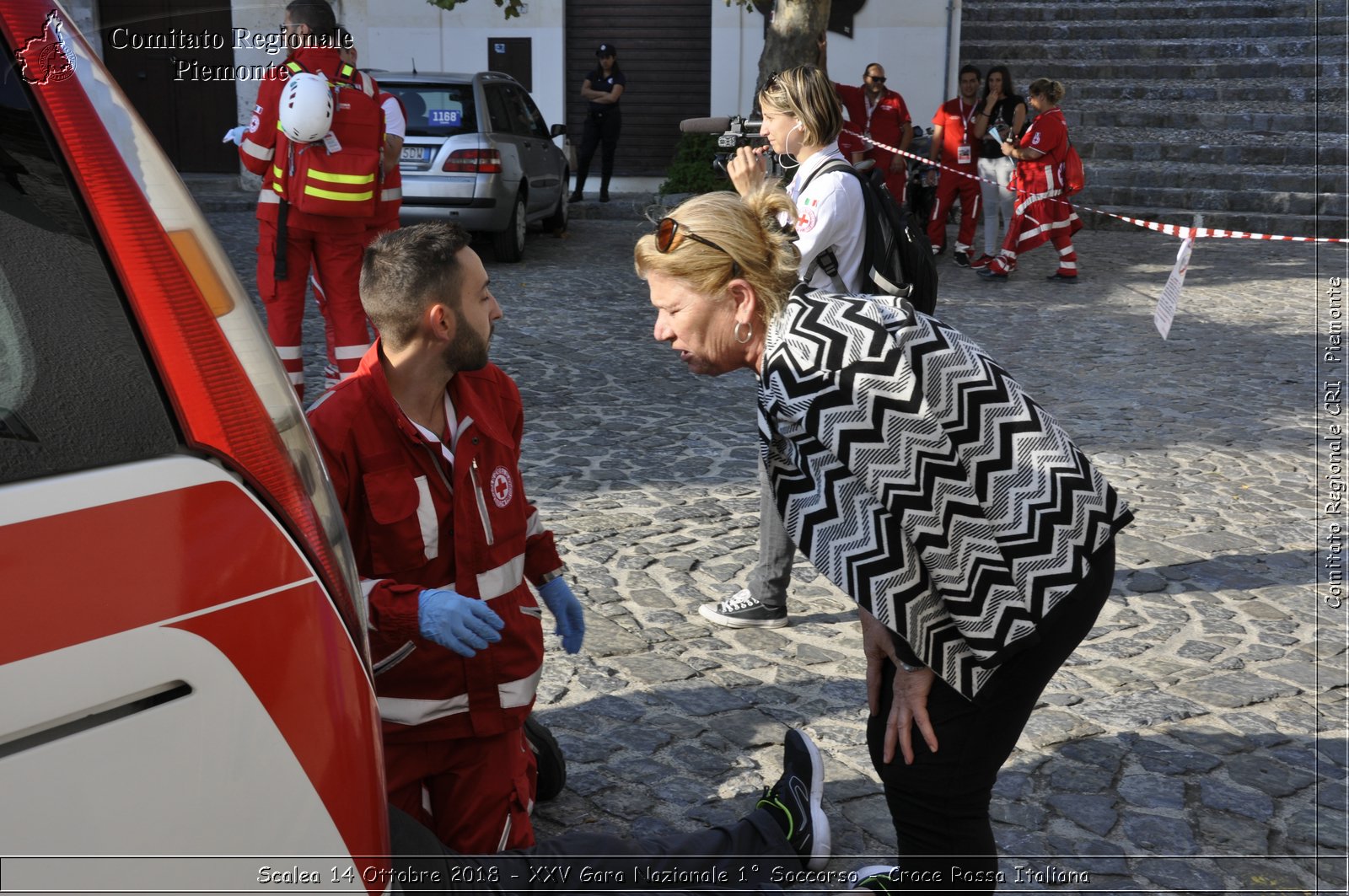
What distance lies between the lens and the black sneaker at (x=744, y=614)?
448 centimetres

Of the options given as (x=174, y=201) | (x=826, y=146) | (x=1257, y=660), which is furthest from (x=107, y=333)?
(x=1257, y=660)

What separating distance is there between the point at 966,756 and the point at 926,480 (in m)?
0.57

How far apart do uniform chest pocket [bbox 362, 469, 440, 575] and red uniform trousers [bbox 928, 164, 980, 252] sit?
11301 mm

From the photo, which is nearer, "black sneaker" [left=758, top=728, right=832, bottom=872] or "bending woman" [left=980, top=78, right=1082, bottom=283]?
"black sneaker" [left=758, top=728, right=832, bottom=872]

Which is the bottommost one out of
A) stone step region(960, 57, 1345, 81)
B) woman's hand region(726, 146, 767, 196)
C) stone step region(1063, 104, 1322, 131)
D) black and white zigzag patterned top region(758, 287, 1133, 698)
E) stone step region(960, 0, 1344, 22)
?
black and white zigzag patterned top region(758, 287, 1133, 698)

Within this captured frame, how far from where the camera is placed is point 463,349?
283 cm

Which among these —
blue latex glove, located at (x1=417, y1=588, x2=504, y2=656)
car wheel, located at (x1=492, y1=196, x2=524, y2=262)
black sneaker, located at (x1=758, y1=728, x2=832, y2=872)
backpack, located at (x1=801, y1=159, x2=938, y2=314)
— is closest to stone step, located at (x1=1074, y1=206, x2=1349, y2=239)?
car wheel, located at (x1=492, y1=196, x2=524, y2=262)

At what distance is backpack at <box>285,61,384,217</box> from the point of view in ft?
21.0

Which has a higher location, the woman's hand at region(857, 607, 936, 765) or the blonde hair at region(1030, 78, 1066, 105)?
the blonde hair at region(1030, 78, 1066, 105)

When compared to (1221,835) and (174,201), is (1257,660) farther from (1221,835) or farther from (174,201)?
(174,201)

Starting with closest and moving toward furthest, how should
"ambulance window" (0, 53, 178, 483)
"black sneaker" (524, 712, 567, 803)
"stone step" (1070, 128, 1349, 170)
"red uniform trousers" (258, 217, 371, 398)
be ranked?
"ambulance window" (0, 53, 178, 483)
"black sneaker" (524, 712, 567, 803)
"red uniform trousers" (258, 217, 371, 398)
"stone step" (1070, 128, 1349, 170)

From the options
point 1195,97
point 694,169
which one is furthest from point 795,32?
point 1195,97

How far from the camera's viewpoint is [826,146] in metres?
4.34

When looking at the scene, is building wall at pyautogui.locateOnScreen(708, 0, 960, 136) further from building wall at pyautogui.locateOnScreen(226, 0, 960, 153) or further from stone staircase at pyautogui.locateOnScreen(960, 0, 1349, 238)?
stone staircase at pyautogui.locateOnScreen(960, 0, 1349, 238)
